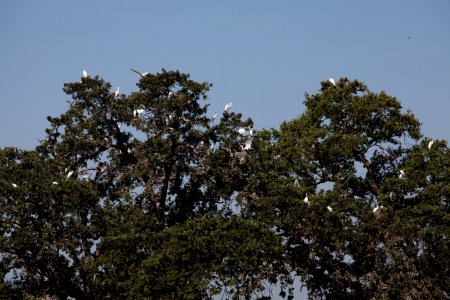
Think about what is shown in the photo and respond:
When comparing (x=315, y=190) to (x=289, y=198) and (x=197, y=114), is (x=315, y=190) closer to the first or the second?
(x=289, y=198)

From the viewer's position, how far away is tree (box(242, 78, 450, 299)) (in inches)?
1033

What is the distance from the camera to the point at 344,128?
30.6m

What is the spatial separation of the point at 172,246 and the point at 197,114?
1015 cm

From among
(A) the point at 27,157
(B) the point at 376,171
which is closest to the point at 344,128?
(B) the point at 376,171

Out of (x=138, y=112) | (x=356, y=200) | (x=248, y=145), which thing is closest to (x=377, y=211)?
(x=356, y=200)

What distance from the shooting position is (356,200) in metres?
28.6

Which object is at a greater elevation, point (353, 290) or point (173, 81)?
point (173, 81)

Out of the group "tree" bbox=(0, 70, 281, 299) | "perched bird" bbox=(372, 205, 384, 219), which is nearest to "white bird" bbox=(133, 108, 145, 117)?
"tree" bbox=(0, 70, 281, 299)

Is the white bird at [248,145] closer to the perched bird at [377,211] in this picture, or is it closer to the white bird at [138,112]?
the white bird at [138,112]

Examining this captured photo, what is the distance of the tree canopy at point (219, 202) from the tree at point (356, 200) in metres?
0.06

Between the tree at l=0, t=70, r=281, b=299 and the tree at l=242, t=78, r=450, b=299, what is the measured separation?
7.01 feet

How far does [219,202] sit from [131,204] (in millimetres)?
5274

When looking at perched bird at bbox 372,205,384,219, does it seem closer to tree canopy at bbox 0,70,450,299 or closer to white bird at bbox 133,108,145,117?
tree canopy at bbox 0,70,450,299

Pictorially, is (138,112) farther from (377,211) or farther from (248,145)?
(377,211)
